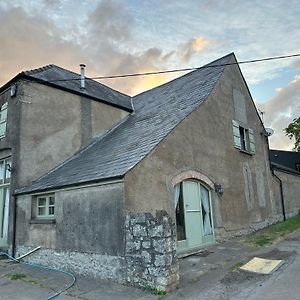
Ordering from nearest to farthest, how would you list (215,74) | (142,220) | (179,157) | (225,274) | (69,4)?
(142,220), (225,274), (179,157), (69,4), (215,74)

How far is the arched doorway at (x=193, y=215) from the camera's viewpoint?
945 cm

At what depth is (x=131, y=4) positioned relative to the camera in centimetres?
1009

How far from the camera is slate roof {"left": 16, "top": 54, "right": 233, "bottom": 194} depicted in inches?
332

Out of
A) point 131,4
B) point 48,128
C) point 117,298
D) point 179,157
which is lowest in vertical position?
point 117,298

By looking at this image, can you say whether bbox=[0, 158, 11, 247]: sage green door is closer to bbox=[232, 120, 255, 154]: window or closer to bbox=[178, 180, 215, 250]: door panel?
bbox=[178, 180, 215, 250]: door panel

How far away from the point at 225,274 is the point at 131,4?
872 cm

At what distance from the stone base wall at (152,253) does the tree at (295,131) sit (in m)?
33.5

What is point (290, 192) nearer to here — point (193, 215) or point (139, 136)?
point (193, 215)

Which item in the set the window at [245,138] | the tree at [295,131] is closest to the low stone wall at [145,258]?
the window at [245,138]

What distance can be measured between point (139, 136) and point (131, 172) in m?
2.86

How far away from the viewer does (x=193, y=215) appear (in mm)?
10023

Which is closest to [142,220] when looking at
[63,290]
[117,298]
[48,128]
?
[117,298]

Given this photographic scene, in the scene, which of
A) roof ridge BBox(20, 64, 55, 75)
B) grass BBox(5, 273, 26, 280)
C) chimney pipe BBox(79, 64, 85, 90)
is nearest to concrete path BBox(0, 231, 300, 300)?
grass BBox(5, 273, 26, 280)

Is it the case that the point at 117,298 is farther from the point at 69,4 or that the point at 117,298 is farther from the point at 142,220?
the point at 69,4
